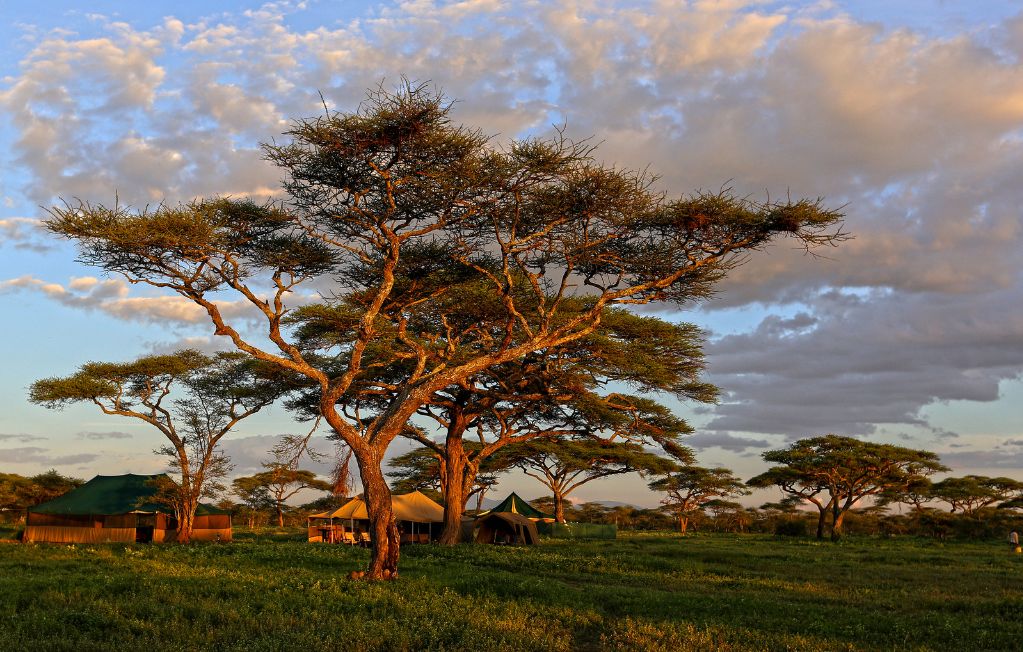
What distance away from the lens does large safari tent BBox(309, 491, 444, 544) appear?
128 feet

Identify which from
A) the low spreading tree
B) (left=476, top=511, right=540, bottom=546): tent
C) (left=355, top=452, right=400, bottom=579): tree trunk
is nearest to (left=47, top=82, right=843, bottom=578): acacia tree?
(left=355, top=452, right=400, bottom=579): tree trunk

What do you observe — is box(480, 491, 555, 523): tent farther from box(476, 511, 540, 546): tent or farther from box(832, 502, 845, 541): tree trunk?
box(832, 502, 845, 541): tree trunk

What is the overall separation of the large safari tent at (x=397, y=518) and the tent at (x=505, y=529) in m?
2.01

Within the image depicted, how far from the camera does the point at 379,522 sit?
1852cm

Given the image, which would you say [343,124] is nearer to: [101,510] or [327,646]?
[327,646]

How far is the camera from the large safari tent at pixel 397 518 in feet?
128

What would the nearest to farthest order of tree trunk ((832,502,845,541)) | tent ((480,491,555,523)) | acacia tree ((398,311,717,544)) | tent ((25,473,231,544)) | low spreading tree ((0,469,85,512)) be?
acacia tree ((398,311,717,544)), tent ((25,473,231,544)), tent ((480,491,555,523)), tree trunk ((832,502,845,541)), low spreading tree ((0,469,85,512))

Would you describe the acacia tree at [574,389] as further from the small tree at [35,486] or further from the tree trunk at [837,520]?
the small tree at [35,486]

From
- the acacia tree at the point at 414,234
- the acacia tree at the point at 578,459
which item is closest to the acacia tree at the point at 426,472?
the acacia tree at the point at 578,459

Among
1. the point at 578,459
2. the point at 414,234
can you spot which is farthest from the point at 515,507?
the point at 414,234

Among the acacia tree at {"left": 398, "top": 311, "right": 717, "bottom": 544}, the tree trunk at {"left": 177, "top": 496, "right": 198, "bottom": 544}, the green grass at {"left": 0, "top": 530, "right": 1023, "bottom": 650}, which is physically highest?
the acacia tree at {"left": 398, "top": 311, "right": 717, "bottom": 544}

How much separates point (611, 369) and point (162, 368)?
2148cm

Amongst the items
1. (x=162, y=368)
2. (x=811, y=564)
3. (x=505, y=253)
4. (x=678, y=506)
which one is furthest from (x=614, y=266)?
(x=678, y=506)

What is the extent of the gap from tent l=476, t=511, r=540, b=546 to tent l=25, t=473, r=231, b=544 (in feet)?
42.4
